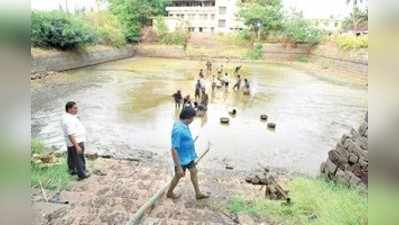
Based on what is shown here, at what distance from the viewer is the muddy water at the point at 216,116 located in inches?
284

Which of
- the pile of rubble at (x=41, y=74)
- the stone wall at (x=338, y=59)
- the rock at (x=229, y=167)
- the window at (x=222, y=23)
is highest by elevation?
the window at (x=222, y=23)

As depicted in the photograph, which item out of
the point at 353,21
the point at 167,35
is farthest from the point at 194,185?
the point at 167,35

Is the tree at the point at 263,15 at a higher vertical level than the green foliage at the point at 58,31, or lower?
higher

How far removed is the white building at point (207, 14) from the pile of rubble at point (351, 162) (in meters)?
26.8

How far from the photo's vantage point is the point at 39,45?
1783cm

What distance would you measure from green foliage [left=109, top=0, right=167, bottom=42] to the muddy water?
1067cm

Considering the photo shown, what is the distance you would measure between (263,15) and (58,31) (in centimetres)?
1612

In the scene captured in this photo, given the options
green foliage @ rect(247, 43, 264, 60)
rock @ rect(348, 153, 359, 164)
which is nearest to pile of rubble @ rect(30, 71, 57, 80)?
rock @ rect(348, 153, 359, 164)

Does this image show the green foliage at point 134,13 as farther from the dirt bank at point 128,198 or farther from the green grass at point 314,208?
the green grass at point 314,208

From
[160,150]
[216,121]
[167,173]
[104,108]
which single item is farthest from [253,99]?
[167,173]

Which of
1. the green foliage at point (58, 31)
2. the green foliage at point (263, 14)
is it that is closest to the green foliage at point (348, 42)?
the green foliage at point (263, 14)

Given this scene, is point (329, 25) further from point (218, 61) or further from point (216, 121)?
point (216, 121)

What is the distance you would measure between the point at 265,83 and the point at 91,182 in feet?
47.2

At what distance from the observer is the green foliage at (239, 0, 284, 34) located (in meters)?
29.0
